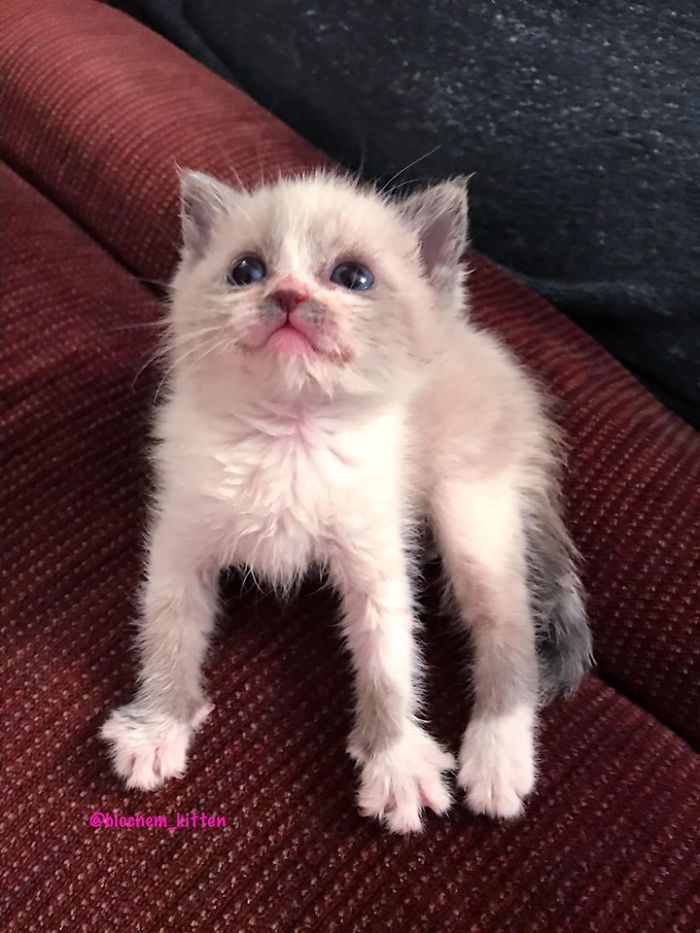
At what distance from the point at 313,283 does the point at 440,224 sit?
0.19 metres

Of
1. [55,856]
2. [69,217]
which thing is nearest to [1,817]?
[55,856]

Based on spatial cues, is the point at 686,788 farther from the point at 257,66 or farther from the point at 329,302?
the point at 257,66

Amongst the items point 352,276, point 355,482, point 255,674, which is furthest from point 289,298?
point 255,674

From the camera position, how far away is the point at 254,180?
1.25 m

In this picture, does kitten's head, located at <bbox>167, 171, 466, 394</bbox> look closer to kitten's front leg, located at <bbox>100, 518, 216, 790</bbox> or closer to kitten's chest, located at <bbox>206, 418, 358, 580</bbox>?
kitten's chest, located at <bbox>206, 418, 358, 580</bbox>

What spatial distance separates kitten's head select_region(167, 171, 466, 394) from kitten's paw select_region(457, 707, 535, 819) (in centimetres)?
37

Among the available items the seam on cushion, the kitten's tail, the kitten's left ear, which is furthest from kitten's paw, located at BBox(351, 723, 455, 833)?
the seam on cushion

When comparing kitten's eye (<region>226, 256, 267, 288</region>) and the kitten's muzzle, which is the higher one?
the kitten's muzzle

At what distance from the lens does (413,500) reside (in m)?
0.93

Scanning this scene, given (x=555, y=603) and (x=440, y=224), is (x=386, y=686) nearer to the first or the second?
(x=555, y=603)

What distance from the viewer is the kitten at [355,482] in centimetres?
78

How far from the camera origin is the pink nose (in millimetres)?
737

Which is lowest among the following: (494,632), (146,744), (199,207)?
(146,744)

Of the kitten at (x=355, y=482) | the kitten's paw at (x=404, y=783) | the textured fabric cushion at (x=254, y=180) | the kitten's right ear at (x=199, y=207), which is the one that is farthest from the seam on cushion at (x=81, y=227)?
the kitten's paw at (x=404, y=783)
